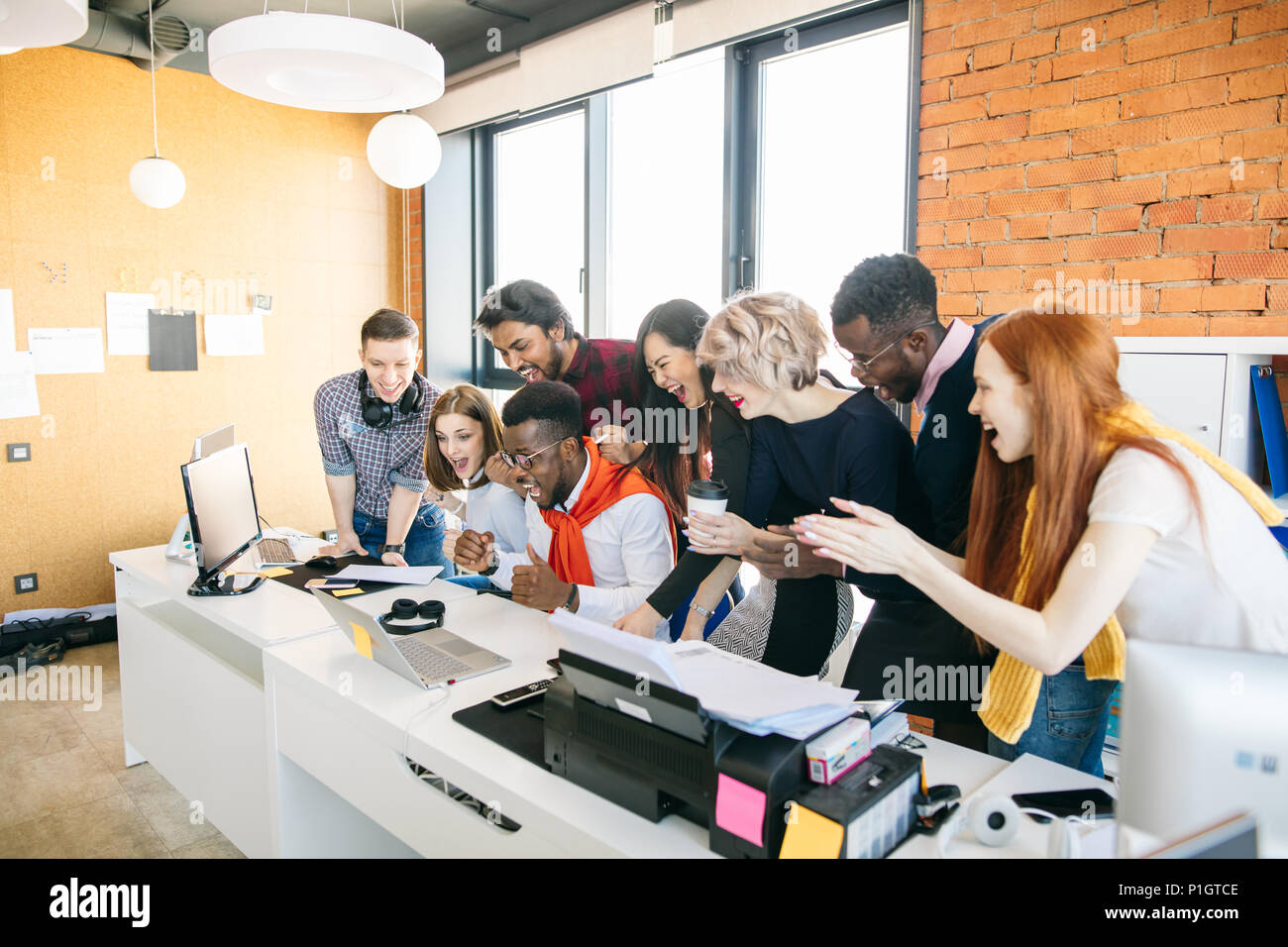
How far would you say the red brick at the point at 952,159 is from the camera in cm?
288

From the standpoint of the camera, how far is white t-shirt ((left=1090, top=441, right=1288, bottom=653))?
124cm

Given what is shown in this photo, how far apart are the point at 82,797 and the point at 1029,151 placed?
375 centimetres

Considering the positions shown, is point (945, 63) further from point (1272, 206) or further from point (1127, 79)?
point (1272, 206)

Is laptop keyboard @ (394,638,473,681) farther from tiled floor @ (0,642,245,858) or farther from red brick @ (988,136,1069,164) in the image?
red brick @ (988,136,1069,164)

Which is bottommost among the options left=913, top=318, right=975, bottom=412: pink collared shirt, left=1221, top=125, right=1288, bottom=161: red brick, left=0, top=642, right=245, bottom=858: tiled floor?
left=0, top=642, right=245, bottom=858: tiled floor

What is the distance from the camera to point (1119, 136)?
2584mm

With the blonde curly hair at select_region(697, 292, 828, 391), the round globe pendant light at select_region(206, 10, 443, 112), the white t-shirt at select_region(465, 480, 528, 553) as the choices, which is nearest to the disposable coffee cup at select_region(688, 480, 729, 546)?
the blonde curly hair at select_region(697, 292, 828, 391)

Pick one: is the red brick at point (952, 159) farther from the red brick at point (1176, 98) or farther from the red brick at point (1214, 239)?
the red brick at point (1214, 239)

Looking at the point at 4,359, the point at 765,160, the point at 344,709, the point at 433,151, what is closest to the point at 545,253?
the point at 765,160

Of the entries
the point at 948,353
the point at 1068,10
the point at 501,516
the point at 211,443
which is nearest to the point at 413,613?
the point at 501,516

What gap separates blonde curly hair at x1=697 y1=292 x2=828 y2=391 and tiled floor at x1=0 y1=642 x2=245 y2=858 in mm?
1992

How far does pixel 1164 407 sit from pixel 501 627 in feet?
6.04

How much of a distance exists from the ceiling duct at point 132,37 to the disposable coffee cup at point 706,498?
13.3 ft

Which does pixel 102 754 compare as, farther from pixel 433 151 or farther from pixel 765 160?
pixel 765 160
